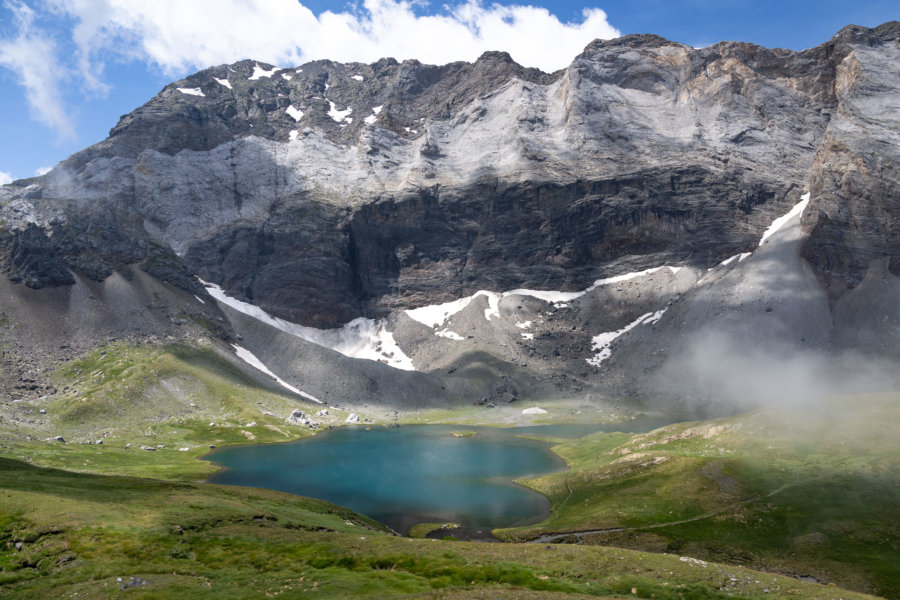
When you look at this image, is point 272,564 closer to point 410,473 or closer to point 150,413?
point 410,473

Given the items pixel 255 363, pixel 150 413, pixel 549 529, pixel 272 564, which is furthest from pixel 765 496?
pixel 255 363

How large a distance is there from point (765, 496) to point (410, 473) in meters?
51.1

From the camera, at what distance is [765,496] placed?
160 ft

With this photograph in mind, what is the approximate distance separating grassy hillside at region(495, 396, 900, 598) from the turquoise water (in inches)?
264

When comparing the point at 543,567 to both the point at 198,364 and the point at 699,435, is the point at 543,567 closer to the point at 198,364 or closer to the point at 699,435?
the point at 699,435

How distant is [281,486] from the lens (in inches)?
2921

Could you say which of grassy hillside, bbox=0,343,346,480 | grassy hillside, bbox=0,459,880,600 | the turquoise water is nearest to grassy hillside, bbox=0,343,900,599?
grassy hillside, bbox=0,459,880,600

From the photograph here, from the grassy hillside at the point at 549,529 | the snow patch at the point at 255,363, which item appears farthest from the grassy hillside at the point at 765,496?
the snow patch at the point at 255,363

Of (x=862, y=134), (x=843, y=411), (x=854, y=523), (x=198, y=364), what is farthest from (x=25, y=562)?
(x=862, y=134)

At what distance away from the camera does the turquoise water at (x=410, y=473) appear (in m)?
62.4

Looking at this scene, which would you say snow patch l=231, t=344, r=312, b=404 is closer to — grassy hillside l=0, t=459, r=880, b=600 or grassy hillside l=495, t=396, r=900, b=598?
grassy hillside l=495, t=396, r=900, b=598

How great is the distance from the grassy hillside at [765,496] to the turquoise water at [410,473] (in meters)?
6.72

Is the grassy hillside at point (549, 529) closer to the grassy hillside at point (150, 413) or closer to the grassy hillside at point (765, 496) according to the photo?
the grassy hillside at point (765, 496)

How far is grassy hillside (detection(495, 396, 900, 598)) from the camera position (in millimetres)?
39344
